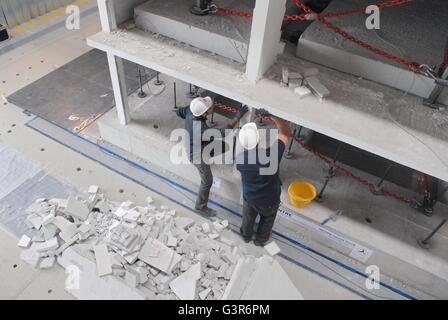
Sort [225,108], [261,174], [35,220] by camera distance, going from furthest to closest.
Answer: [225,108] → [35,220] → [261,174]

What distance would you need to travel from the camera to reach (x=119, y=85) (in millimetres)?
3123

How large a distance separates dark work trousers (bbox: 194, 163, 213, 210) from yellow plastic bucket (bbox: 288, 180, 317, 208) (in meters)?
0.75

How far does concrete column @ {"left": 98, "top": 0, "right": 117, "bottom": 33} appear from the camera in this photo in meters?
2.67

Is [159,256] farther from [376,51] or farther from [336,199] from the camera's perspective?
[376,51]

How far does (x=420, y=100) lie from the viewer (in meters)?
2.34

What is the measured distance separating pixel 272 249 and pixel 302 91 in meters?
1.48

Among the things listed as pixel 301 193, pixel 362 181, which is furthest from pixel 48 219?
pixel 362 181

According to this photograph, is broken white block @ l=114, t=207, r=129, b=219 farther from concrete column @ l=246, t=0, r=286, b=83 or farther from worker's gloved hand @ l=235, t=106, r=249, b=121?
concrete column @ l=246, t=0, r=286, b=83

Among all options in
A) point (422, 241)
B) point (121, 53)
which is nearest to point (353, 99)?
point (422, 241)

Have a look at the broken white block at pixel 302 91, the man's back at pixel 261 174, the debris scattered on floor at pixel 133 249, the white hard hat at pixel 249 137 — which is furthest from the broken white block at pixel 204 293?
the broken white block at pixel 302 91

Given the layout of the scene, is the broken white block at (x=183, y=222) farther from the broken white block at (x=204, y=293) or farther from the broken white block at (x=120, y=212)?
the broken white block at (x=204, y=293)

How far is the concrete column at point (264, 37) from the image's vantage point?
2074 millimetres
